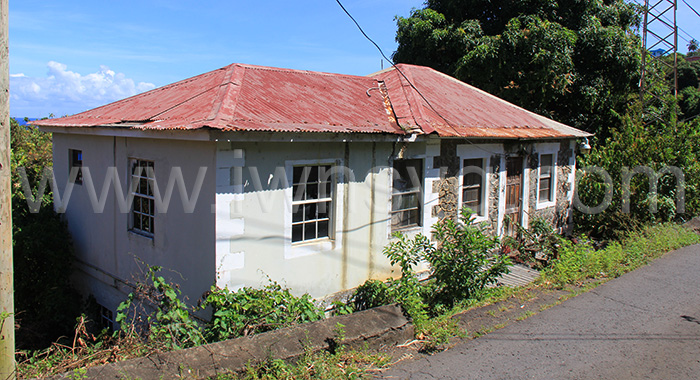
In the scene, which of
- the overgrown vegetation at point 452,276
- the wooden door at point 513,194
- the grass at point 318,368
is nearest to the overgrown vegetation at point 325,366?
the grass at point 318,368

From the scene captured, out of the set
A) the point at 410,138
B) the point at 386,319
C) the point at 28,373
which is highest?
the point at 410,138

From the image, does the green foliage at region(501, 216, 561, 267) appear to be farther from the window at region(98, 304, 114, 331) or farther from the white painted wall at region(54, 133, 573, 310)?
the window at region(98, 304, 114, 331)

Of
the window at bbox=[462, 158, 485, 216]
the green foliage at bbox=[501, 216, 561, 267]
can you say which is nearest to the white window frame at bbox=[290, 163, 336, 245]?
the window at bbox=[462, 158, 485, 216]

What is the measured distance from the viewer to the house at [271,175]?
23.2 feet

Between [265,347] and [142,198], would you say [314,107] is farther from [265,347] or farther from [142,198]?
[265,347]

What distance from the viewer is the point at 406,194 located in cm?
955

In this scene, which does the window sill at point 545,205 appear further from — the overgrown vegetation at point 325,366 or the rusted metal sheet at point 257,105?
the overgrown vegetation at point 325,366

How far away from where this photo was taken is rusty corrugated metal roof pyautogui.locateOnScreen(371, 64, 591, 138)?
9828 mm

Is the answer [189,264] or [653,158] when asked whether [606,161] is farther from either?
[189,264]

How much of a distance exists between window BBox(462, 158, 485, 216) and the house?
3 centimetres

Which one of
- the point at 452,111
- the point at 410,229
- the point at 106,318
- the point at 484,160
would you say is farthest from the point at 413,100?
the point at 106,318

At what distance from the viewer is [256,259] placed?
7320mm

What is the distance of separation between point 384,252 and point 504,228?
14.5ft

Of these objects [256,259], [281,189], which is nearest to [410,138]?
[281,189]
